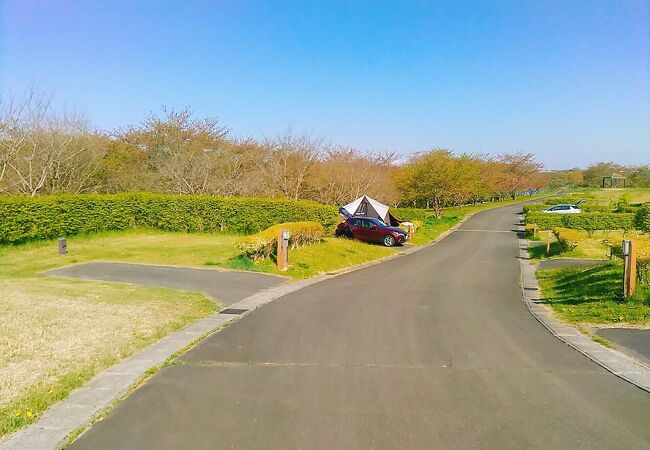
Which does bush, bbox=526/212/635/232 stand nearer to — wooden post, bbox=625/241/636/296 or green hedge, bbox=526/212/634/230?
green hedge, bbox=526/212/634/230

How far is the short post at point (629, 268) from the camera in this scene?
9.71 meters

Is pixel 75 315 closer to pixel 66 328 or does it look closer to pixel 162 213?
pixel 66 328

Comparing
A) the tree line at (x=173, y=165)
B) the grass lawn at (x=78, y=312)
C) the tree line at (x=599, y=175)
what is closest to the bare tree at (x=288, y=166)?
the tree line at (x=173, y=165)

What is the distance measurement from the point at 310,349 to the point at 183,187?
27.2 meters

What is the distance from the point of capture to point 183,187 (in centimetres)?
3250

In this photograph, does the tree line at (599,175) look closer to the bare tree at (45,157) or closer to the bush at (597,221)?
the bush at (597,221)

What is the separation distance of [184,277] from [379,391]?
9393 millimetres

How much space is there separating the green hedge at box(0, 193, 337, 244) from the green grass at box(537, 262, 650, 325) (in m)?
13.2

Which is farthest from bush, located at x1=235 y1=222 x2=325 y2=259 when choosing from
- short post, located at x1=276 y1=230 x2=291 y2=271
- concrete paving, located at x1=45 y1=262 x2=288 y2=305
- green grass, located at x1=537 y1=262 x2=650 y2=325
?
green grass, located at x1=537 y1=262 x2=650 y2=325

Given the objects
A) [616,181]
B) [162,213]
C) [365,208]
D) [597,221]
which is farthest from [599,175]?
[162,213]

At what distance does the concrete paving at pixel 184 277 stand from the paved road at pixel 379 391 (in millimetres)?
2741

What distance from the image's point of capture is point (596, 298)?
1063 cm

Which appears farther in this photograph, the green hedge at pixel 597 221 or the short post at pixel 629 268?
the green hedge at pixel 597 221

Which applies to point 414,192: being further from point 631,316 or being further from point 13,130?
point 631,316
